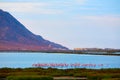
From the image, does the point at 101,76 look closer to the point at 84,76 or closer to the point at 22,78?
the point at 84,76

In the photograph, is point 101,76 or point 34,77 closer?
point 34,77

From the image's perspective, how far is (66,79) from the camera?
1895 inches

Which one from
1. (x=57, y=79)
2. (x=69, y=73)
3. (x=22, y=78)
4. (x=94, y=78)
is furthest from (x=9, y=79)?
(x=69, y=73)

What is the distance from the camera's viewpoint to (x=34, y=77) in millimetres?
44969

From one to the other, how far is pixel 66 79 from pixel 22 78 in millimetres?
5508

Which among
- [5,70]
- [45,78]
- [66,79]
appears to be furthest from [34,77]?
[5,70]

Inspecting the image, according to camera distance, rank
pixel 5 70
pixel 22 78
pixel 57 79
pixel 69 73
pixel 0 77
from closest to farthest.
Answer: pixel 22 78 → pixel 57 79 → pixel 0 77 → pixel 69 73 → pixel 5 70

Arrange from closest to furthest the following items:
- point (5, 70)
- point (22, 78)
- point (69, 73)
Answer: point (22, 78) → point (69, 73) → point (5, 70)

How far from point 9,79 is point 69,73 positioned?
1253 centimetres

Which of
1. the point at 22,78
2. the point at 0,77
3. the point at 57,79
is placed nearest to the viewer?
the point at 22,78

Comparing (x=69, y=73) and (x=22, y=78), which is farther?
(x=69, y=73)

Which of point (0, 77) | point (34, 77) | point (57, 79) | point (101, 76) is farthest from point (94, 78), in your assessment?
point (0, 77)

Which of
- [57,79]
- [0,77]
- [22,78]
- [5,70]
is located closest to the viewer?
[22,78]

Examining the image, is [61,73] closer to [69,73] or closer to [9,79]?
[69,73]
